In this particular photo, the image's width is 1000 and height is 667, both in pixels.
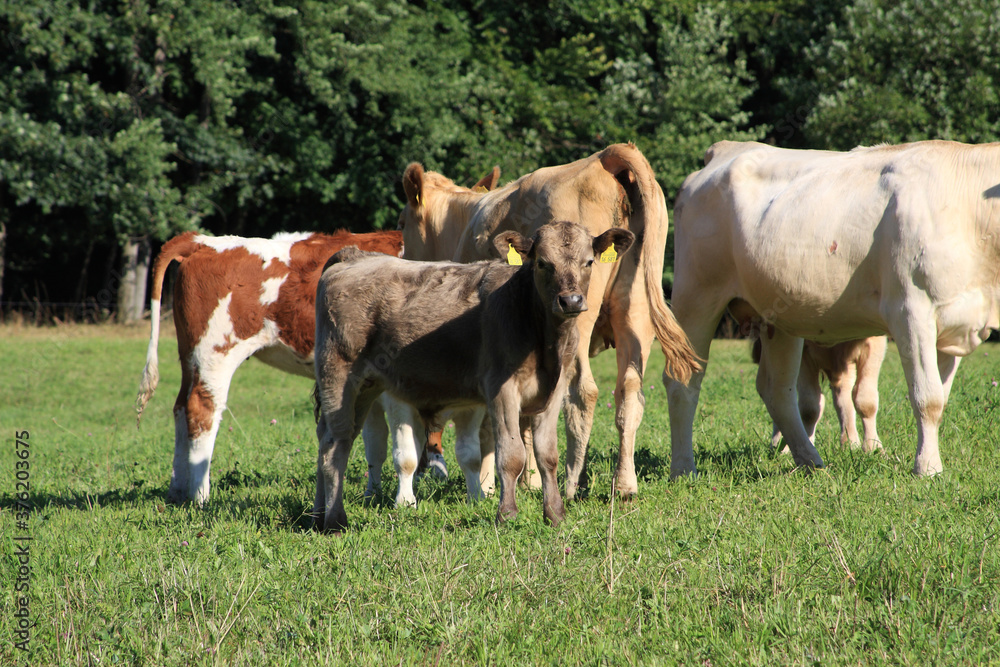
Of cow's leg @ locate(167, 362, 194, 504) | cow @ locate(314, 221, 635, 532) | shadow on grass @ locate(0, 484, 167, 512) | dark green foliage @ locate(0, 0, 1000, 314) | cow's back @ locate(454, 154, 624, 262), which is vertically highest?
dark green foliage @ locate(0, 0, 1000, 314)

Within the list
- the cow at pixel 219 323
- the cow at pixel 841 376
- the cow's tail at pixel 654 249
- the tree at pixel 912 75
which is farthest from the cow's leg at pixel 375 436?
the tree at pixel 912 75

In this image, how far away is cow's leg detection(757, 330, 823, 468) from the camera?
23.6 ft

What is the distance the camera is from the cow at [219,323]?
7723 mm

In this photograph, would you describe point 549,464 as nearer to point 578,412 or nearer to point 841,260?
point 578,412

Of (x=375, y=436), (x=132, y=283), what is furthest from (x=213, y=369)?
(x=132, y=283)

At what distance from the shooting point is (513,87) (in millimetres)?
26797

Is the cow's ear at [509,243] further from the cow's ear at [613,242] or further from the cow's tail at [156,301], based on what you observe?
the cow's tail at [156,301]

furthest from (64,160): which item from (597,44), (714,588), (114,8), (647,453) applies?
(714,588)

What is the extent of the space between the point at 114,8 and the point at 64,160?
403cm

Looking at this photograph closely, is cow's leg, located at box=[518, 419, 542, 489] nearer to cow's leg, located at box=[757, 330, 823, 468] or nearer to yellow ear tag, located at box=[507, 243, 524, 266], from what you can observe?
yellow ear tag, located at box=[507, 243, 524, 266]

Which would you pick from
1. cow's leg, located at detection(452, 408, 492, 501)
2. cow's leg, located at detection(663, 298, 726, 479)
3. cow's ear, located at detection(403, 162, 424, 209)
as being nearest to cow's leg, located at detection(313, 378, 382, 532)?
cow's leg, located at detection(452, 408, 492, 501)

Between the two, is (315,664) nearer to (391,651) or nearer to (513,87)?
(391,651)

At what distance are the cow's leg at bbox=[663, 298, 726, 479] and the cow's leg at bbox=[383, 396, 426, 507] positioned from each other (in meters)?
1.93

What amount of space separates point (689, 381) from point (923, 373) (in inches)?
67.9
